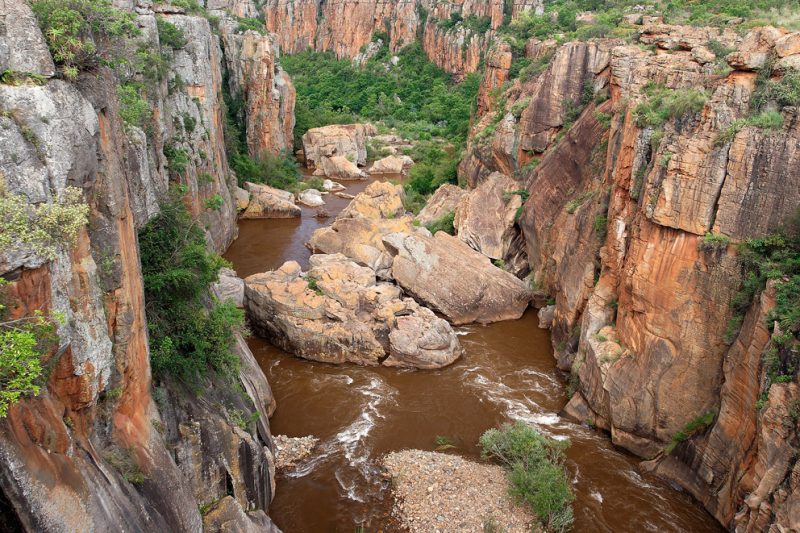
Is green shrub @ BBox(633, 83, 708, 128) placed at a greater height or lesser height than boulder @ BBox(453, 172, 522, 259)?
greater

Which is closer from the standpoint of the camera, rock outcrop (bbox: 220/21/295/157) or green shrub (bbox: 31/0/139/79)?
green shrub (bbox: 31/0/139/79)

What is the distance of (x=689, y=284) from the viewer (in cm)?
1405

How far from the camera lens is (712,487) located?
12.9 m

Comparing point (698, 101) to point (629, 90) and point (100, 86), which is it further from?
point (100, 86)

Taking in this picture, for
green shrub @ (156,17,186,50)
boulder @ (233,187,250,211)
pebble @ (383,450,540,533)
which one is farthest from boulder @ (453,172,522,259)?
green shrub @ (156,17,186,50)

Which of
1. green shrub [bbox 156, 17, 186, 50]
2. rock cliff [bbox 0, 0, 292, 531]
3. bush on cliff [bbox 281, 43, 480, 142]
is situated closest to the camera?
rock cliff [bbox 0, 0, 292, 531]

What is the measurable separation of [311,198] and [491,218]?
16.9m

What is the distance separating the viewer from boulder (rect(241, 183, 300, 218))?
3666 cm

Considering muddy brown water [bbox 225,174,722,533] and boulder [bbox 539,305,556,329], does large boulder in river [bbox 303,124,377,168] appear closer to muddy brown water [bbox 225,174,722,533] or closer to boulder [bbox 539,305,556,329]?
boulder [bbox 539,305,556,329]

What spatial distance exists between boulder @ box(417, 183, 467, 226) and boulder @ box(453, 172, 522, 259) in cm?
232

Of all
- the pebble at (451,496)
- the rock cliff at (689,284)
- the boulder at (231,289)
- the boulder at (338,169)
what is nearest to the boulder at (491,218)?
the rock cliff at (689,284)

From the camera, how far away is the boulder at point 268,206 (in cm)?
3666

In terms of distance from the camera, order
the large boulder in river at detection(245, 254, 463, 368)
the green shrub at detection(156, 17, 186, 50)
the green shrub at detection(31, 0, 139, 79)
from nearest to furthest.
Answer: the green shrub at detection(31, 0, 139, 79)
the large boulder in river at detection(245, 254, 463, 368)
the green shrub at detection(156, 17, 186, 50)

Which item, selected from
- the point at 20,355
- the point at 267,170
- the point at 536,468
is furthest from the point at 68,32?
the point at 267,170
